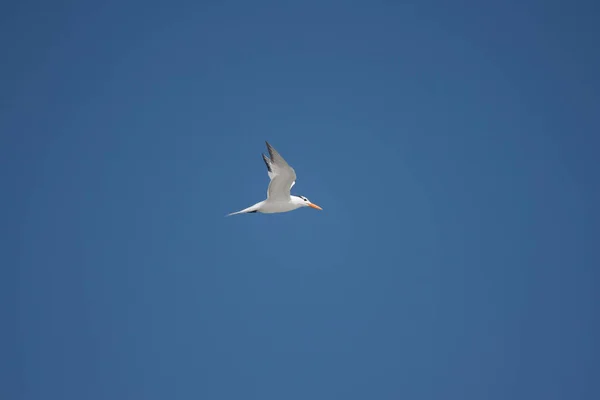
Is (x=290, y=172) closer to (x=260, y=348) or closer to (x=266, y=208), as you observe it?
(x=266, y=208)

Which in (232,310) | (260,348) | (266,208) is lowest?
(266,208)

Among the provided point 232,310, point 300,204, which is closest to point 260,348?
point 232,310

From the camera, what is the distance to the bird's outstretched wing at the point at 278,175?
17828mm

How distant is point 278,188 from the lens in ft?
61.6

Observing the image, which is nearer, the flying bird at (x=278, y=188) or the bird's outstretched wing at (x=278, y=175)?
the bird's outstretched wing at (x=278, y=175)

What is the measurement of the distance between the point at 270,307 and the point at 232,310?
4582 millimetres

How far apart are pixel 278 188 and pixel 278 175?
0.63 metres

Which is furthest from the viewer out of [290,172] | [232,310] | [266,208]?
[232,310]

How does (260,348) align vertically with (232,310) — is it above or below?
below

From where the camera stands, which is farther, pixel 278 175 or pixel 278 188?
pixel 278 188

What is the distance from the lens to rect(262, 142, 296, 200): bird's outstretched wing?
17828 millimetres

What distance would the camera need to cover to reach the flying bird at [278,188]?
1794 centimetres

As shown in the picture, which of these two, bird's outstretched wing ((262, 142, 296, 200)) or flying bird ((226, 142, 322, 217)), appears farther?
flying bird ((226, 142, 322, 217))

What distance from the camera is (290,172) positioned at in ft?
59.9
